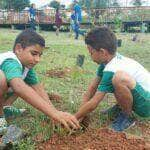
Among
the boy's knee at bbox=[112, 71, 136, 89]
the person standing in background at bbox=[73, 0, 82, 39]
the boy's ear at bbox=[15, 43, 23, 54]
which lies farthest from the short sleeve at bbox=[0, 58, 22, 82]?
the person standing in background at bbox=[73, 0, 82, 39]

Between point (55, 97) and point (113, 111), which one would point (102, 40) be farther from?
point (55, 97)

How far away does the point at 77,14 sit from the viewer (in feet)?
68.5

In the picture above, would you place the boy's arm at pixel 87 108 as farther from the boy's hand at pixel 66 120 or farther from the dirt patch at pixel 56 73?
the dirt patch at pixel 56 73

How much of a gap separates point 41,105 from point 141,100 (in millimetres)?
1200

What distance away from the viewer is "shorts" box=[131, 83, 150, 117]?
461cm

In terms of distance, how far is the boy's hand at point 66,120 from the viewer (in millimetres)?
3957

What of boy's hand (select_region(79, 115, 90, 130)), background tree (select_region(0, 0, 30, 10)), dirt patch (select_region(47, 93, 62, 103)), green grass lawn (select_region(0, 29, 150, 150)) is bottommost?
green grass lawn (select_region(0, 29, 150, 150))

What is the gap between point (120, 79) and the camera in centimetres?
440

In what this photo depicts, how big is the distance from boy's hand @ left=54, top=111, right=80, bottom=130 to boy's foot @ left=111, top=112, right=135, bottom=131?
0.69m

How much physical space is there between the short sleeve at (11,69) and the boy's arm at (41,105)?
0.18 ft

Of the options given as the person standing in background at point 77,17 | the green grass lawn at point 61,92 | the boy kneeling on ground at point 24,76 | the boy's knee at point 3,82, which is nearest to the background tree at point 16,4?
the person standing in background at point 77,17

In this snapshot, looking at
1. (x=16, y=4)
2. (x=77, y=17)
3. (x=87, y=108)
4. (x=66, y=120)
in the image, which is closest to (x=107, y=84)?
(x=87, y=108)

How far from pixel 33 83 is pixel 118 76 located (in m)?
1.09

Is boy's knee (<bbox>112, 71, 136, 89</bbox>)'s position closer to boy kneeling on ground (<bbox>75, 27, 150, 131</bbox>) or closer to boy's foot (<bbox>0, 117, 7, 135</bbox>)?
boy kneeling on ground (<bbox>75, 27, 150, 131</bbox>)
